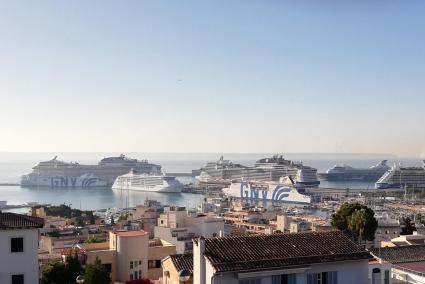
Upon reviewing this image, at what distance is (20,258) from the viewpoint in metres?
8.73

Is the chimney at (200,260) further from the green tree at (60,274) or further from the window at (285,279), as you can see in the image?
the green tree at (60,274)

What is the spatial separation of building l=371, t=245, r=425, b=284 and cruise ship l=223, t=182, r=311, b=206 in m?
50.1

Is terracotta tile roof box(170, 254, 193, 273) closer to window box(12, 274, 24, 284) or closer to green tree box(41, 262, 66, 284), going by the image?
green tree box(41, 262, 66, 284)

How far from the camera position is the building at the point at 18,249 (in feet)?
28.2

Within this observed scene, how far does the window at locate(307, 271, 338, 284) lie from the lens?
7.94 m

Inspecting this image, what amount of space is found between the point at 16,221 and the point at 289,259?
4380 mm

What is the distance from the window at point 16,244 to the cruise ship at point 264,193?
55154mm

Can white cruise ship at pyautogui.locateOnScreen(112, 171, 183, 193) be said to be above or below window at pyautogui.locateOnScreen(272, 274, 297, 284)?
below

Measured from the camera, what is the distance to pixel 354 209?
59.6 feet

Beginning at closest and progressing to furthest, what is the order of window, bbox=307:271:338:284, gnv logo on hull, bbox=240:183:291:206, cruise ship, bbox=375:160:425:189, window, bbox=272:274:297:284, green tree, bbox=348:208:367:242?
window, bbox=272:274:297:284, window, bbox=307:271:338:284, green tree, bbox=348:208:367:242, gnv logo on hull, bbox=240:183:291:206, cruise ship, bbox=375:160:425:189

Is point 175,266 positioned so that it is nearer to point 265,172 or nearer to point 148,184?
point 148,184

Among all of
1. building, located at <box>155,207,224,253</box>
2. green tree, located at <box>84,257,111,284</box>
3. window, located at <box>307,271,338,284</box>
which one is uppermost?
window, located at <box>307,271,338,284</box>

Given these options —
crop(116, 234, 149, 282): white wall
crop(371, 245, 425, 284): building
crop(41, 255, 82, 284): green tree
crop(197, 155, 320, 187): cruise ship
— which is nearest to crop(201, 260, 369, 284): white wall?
crop(371, 245, 425, 284): building

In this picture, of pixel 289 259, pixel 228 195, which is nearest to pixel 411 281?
pixel 289 259
